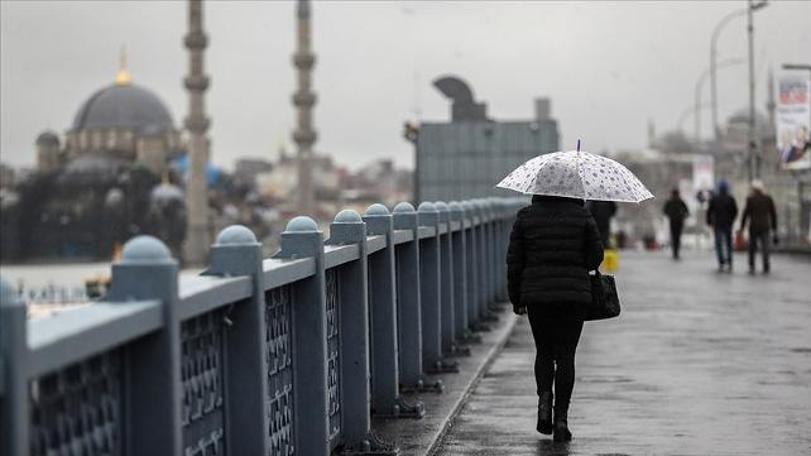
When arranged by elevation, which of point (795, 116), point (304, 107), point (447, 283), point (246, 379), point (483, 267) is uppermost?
point (304, 107)

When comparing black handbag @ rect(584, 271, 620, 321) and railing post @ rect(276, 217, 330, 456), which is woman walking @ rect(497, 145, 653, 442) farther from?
railing post @ rect(276, 217, 330, 456)

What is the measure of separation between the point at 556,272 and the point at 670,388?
3.52 metres

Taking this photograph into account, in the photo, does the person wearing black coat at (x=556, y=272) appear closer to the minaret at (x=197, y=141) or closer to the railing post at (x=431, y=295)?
the railing post at (x=431, y=295)

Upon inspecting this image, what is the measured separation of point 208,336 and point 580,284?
389cm

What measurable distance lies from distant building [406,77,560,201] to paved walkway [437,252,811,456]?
88.3 ft

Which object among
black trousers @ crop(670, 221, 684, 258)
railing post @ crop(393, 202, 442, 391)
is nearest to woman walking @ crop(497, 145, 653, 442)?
Answer: railing post @ crop(393, 202, 442, 391)

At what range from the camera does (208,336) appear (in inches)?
256

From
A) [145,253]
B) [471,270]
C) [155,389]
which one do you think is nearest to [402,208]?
[471,270]

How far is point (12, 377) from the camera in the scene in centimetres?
407

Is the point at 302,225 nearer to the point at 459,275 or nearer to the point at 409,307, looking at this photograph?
the point at 409,307

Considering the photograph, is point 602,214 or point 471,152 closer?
point 602,214

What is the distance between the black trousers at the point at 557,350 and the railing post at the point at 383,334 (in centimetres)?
112

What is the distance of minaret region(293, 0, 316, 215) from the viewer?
177m

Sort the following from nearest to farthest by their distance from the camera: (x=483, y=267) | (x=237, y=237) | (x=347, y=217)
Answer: (x=237, y=237), (x=347, y=217), (x=483, y=267)
